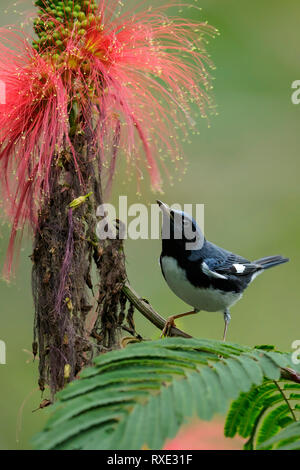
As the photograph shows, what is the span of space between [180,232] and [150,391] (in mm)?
1816

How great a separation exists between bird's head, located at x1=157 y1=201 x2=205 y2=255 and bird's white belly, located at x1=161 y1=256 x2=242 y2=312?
0.10 m

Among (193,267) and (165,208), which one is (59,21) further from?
(193,267)

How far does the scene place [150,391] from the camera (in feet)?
4.84

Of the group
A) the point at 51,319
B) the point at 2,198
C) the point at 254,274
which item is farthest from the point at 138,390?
the point at 254,274

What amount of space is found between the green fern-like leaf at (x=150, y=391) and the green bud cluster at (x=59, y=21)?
121cm

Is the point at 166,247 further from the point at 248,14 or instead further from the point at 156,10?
the point at 248,14

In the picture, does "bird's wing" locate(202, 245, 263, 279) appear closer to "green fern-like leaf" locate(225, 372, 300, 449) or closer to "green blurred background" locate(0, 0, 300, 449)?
"green fern-like leaf" locate(225, 372, 300, 449)

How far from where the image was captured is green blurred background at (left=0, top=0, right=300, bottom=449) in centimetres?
549

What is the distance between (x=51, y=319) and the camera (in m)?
2.13

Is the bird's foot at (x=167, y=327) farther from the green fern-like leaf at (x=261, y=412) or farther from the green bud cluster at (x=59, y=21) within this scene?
the green bud cluster at (x=59, y=21)

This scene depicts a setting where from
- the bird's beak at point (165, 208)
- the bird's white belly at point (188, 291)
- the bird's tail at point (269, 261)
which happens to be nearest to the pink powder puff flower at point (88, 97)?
the bird's beak at point (165, 208)

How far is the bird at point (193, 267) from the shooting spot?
315 cm

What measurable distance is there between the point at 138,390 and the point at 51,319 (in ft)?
2.37

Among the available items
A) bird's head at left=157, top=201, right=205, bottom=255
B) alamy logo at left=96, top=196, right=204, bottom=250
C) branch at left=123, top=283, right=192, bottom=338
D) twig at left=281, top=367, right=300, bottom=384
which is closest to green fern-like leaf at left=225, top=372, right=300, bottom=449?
twig at left=281, top=367, right=300, bottom=384
